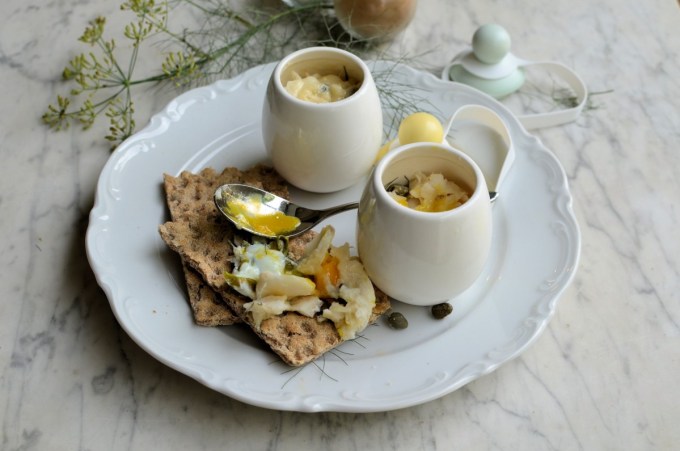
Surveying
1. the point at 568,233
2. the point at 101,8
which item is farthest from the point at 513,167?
the point at 101,8

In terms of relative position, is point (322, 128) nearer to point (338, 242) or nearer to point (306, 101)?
point (306, 101)

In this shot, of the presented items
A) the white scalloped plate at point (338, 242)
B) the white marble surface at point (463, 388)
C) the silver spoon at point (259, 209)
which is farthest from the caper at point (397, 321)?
the silver spoon at point (259, 209)

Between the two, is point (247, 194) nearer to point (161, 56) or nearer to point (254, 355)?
point (254, 355)

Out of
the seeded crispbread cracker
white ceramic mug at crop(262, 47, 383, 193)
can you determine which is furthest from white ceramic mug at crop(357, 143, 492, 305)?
the seeded crispbread cracker

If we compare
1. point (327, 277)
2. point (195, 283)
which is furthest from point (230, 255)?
point (327, 277)

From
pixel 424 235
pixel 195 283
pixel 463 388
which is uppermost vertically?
pixel 424 235
